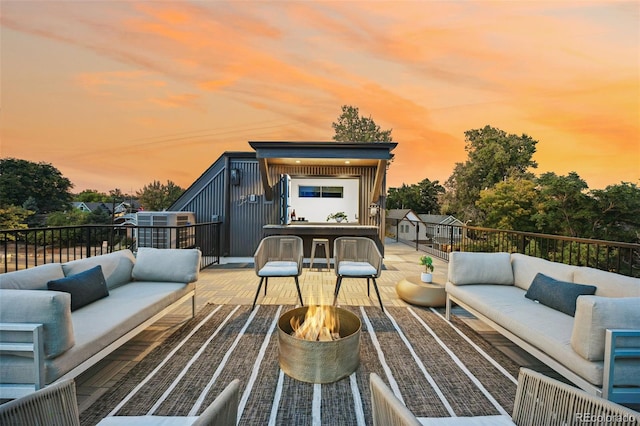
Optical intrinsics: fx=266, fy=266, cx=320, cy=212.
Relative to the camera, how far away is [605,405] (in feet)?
3.04

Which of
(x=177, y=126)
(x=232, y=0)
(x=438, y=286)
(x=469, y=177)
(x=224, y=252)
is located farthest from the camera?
(x=469, y=177)

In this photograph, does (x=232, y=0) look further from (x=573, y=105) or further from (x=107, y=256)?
(x=573, y=105)

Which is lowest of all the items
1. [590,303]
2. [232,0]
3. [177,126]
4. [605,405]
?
[605,405]

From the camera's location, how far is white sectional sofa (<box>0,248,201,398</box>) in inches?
55.8

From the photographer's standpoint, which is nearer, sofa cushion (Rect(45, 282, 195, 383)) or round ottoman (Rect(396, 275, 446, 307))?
sofa cushion (Rect(45, 282, 195, 383))

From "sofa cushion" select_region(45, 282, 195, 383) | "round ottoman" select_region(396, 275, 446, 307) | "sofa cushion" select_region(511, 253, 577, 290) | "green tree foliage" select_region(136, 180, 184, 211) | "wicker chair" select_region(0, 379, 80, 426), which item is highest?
"green tree foliage" select_region(136, 180, 184, 211)

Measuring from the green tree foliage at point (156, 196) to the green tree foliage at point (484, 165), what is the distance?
2636 centimetres

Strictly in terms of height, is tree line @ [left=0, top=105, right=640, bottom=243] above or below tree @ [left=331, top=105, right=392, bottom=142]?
below

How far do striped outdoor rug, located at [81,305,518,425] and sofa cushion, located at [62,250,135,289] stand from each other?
2.79 feet

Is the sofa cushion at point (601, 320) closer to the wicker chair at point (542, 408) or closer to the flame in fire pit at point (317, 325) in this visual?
the wicker chair at point (542, 408)

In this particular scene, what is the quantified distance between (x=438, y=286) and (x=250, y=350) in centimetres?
244

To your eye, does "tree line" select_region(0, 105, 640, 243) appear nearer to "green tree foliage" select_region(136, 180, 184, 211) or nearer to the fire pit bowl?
"green tree foliage" select_region(136, 180, 184, 211)

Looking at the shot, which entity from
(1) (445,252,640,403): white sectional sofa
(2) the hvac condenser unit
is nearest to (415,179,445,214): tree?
(2) the hvac condenser unit

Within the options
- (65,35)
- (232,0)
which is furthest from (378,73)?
(65,35)
